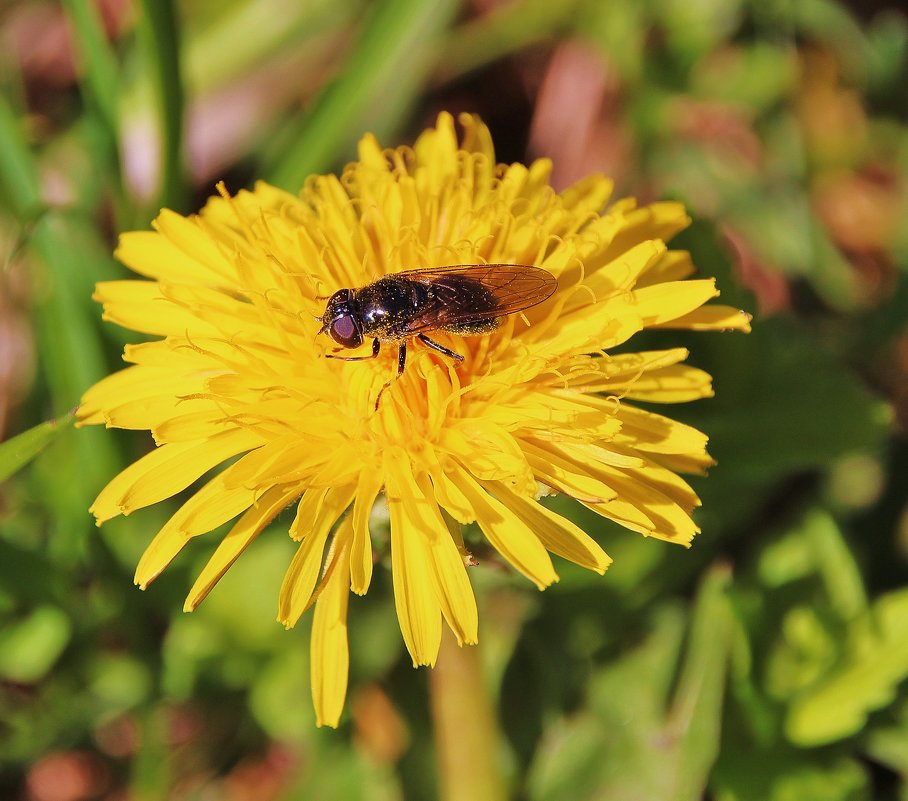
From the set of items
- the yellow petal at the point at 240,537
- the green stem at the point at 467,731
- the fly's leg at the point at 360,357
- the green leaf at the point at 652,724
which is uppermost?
the fly's leg at the point at 360,357

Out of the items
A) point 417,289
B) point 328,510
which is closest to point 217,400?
point 328,510

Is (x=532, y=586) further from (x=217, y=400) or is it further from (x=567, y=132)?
(x=567, y=132)

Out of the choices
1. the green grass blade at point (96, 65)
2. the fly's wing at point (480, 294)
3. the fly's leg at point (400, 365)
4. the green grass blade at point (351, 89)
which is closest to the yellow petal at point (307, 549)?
the fly's leg at point (400, 365)

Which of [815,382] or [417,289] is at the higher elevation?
[417,289]

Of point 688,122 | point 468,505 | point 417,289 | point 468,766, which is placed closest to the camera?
point 468,505

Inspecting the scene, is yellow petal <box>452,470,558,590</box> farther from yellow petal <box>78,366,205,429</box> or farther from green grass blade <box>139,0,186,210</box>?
green grass blade <box>139,0,186,210</box>

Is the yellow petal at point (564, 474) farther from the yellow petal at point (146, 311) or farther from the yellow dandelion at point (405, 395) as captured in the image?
the yellow petal at point (146, 311)
